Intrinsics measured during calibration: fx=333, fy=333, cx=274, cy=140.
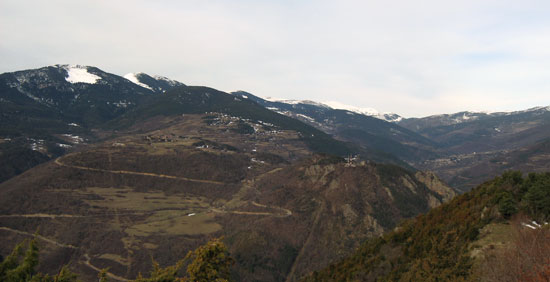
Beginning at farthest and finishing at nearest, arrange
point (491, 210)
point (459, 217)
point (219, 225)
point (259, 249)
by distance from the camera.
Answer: point (219, 225) < point (259, 249) < point (459, 217) < point (491, 210)

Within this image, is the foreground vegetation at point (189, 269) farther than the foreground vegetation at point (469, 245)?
Yes

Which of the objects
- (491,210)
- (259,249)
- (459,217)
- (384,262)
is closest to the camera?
(491,210)

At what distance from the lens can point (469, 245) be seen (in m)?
41.9

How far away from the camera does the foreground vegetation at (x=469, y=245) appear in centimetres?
2458

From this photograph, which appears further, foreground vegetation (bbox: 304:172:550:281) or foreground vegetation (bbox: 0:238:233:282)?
foreground vegetation (bbox: 0:238:233:282)

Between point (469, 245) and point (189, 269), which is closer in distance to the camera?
point (189, 269)

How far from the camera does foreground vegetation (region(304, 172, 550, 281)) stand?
24.6 meters

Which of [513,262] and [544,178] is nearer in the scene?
[513,262]

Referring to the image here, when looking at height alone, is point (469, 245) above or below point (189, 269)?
above

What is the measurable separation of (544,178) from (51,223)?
222316 mm

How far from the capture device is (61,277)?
105 feet

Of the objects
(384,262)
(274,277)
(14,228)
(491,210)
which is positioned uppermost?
(491,210)

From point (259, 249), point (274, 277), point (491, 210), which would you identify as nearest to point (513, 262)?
point (491, 210)

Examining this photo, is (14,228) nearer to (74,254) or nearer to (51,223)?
(51,223)
